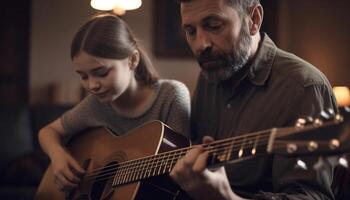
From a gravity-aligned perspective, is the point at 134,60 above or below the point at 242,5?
below

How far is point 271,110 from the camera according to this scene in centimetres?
133

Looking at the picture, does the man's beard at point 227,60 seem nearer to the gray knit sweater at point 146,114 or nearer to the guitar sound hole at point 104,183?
the gray knit sweater at point 146,114

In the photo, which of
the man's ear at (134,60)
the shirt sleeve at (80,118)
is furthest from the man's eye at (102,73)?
the shirt sleeve at (80,118)

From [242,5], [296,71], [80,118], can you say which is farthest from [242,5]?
[80,118]

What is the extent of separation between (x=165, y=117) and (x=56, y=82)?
10.1 feet

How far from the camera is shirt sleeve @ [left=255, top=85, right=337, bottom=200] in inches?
47.4

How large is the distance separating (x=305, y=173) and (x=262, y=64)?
1.12 ft

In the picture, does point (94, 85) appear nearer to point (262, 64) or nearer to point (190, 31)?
point (190, 31)

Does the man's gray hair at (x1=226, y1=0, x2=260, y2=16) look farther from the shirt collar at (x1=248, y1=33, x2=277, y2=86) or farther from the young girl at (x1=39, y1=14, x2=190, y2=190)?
the young girl at (x1=39, y1=14, x2=190, y2=190)

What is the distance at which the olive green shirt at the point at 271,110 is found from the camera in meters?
1.22

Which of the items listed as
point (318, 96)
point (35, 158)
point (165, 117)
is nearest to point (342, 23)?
point (35, 158)

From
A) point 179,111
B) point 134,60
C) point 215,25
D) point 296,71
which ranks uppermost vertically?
point 215,25

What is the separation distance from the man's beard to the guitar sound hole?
1.29 feet

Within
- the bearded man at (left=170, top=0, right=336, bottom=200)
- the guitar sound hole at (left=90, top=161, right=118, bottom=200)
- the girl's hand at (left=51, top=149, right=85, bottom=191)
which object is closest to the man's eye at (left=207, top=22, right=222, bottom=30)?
the bearded man at (left=170, top=0, right=336, bottom=200)
